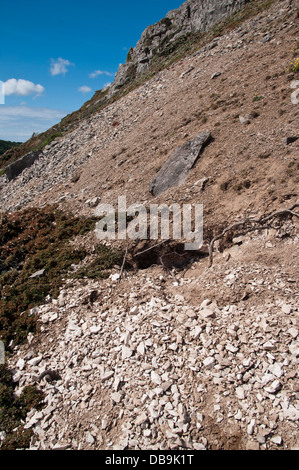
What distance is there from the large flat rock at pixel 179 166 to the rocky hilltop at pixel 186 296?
8cm

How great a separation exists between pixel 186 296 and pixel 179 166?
717 cm

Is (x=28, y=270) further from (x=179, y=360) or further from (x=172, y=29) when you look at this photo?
(x=172, y=29)

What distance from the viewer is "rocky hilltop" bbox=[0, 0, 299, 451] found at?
523cm

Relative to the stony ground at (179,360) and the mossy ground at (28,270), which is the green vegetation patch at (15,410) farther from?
the stony ground at (179,360)

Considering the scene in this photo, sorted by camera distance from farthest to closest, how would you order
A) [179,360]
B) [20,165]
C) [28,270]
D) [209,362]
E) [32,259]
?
[20,165]
[32,259]
[28,270]
[179,360]
[209,362]

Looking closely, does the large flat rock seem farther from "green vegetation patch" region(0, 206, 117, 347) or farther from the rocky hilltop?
"green vegetation patch" region(0, 206, 117, 347)

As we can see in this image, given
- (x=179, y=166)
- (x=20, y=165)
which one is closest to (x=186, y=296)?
(x=179, y=166)

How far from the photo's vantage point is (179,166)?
1285 cm

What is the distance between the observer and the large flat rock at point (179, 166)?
12.6 meters

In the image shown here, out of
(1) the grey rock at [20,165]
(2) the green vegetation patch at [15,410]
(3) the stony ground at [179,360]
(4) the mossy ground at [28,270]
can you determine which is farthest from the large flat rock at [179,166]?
(1) the grey rock at [20,165]

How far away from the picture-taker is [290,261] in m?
7.39
